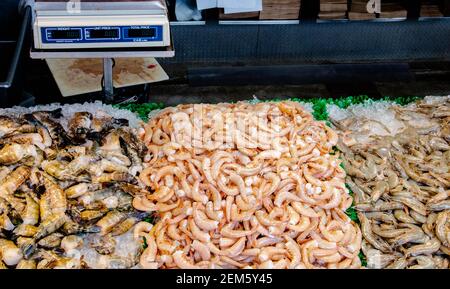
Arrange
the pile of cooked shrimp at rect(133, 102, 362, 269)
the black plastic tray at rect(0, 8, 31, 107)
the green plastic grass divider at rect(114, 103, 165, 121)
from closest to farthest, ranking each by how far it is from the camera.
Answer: the pile of cooked shrimp at rect(133, 102, 362, 269) → the black plastic tray at rect(0, 8, 31, 107) → the green plastic grass divider at rect(114, 103, 165, 121)

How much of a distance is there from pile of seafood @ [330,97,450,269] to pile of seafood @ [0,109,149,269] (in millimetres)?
1232

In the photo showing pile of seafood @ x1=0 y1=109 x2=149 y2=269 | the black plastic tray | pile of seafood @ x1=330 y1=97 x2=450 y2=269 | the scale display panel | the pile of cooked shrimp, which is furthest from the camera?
the black plastic tray

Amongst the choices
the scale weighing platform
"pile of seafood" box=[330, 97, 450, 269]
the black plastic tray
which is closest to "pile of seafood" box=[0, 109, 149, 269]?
the black plastic tray

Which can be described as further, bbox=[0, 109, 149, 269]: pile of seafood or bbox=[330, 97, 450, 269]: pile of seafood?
bbox=[330, 97, 450, 269]: pile of seafood

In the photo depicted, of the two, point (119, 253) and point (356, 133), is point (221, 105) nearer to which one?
point (356, 133)

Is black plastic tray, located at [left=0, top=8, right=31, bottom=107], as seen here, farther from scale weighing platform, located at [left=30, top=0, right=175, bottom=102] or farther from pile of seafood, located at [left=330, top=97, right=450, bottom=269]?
pile of seafood, located at [left=330, top=97, right=450, bottom=269]

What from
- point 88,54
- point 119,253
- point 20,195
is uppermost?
point 88,54

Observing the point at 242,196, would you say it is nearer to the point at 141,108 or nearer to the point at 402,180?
the point at 402,180

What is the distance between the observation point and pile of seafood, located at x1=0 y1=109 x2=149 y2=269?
2.70 meters

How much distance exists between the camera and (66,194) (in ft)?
9.54

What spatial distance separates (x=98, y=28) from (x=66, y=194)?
94 cm

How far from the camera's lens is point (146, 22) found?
3.20m
